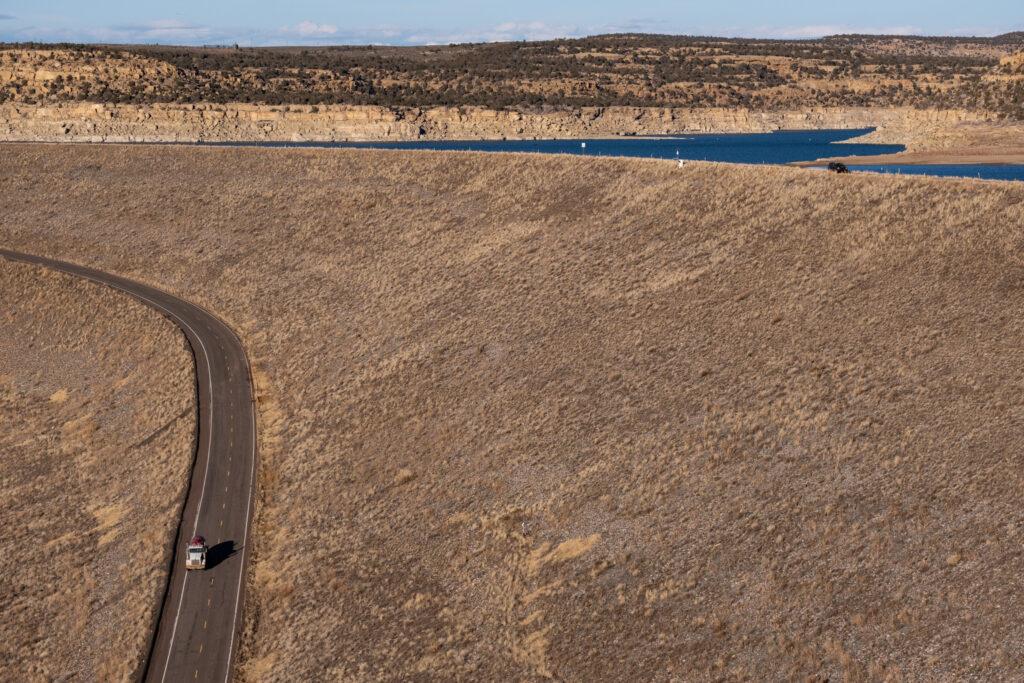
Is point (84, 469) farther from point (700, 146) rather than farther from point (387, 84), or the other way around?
point (387, 84)

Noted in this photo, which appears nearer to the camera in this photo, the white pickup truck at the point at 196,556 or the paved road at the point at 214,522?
the paved road at the point at 214,522

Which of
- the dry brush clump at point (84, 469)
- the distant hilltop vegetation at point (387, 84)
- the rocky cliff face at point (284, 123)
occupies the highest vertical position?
the distant hilltop vegetation at point (387, 84)

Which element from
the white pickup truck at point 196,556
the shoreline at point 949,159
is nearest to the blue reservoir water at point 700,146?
the shoreline at point 949,159

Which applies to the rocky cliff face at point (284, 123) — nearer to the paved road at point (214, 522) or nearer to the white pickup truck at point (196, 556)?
the paved road at point (214, 522)

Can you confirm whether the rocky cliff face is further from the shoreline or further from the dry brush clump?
the dry brush clump

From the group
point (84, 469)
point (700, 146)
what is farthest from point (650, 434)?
point (700, 146)

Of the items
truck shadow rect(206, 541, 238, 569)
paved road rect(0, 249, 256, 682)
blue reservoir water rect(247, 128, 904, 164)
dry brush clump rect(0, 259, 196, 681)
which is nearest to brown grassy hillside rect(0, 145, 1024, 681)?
paved road rect(0, 249, 256, 682)
